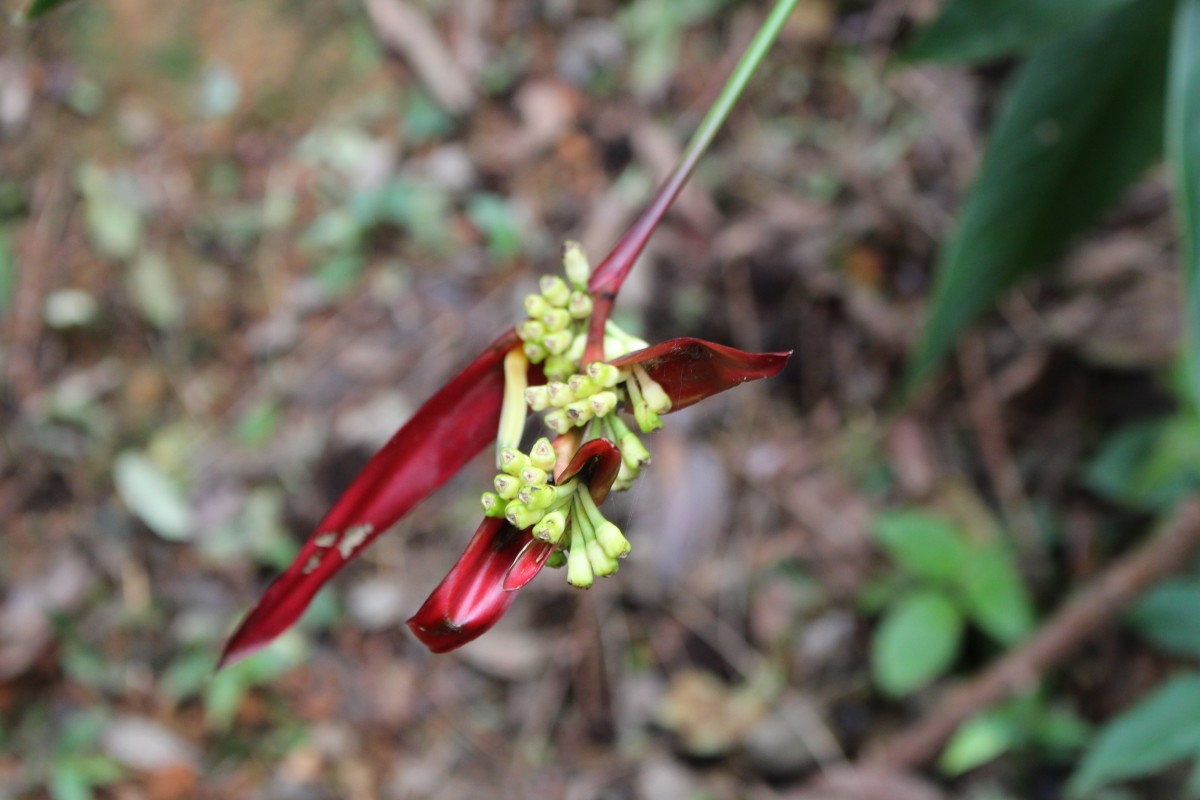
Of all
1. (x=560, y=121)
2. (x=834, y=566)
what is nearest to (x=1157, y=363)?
(x=834, y=566)

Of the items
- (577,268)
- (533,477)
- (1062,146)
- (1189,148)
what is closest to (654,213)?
(577,268)

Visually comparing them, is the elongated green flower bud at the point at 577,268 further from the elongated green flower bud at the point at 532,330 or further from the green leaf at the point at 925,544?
the green leaf at the point at 925,544

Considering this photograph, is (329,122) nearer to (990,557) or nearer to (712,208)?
(712,208)

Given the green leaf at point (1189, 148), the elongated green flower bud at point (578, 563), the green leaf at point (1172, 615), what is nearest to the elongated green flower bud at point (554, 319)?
the elongated green flower bud at point (578, 563)

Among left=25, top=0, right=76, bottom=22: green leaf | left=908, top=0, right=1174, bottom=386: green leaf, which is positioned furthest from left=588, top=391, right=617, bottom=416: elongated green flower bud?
left=908, top=0, right=1174, bottom=386: green leaf

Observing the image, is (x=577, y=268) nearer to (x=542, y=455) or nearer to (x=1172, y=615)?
(x=542, y=455)
